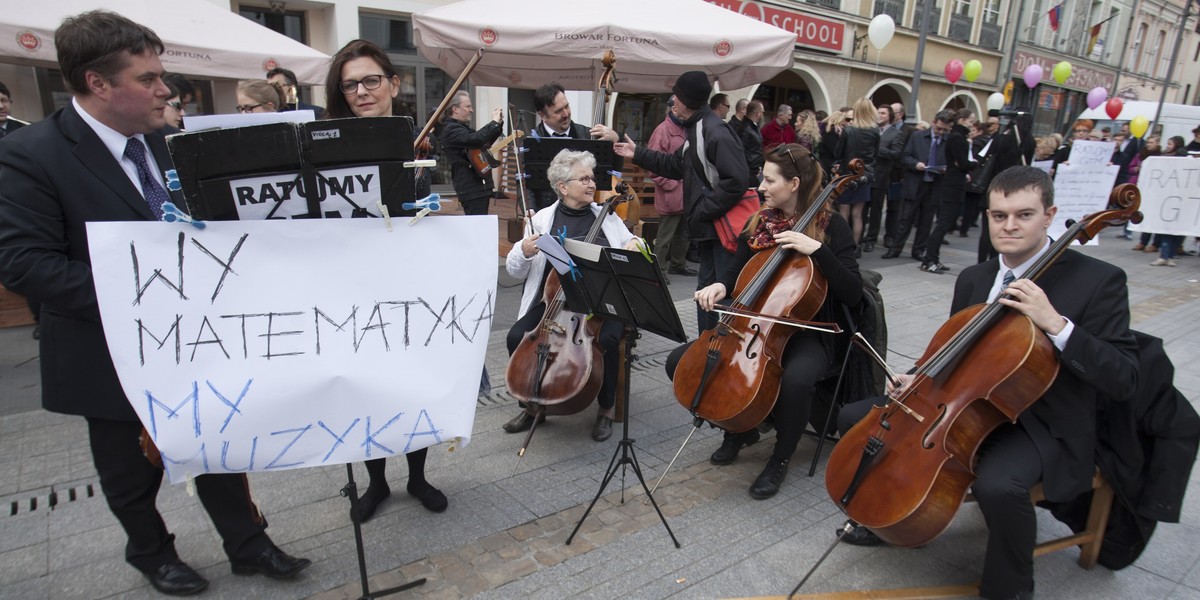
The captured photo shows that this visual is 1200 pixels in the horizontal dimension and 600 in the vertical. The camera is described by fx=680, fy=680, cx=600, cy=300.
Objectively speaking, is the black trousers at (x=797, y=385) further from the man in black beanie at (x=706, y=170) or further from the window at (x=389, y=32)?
the window at (x=389, y=32)

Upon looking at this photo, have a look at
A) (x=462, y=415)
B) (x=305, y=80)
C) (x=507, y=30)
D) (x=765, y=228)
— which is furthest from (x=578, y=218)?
(x=305, y=80)

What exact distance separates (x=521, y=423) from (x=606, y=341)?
0.67 m

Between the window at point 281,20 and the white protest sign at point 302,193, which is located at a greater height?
the window at point 281,20

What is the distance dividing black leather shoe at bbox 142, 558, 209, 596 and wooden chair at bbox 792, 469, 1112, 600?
6.97 feet

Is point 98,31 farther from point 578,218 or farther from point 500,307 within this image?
point 500,307

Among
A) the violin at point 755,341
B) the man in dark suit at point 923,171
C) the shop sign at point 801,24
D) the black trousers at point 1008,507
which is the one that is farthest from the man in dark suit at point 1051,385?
the shop sign at point 801,24

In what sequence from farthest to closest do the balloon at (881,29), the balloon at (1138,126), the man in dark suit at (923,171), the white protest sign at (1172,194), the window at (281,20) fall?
the balloon at (1138,126), the balloon at (881,29), the window at (281,20), the man in dark suit at (923,171), the white protest sign at (1172,194)

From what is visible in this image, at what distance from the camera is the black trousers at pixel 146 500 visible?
86.7 inches

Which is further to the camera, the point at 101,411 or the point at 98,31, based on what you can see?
the point at 101,411

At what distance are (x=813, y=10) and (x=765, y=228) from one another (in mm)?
14440

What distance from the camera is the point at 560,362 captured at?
3.42 metres

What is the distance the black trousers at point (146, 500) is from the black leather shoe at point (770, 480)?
6.71 ft

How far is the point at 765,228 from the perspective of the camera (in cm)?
326

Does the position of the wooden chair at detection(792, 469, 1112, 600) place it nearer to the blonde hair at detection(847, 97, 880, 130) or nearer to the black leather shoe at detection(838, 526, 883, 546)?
the black leather shoe at detection(838, 526, 883, 546)
